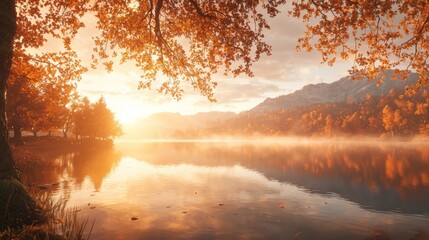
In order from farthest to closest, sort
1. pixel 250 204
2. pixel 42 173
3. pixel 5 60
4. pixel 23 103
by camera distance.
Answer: pixel 23 103 → pixel 42 173 → pixel 250 204 → pixel 5 60

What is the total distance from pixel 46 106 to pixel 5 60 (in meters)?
46.1

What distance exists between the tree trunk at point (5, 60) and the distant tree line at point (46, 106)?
943 cm

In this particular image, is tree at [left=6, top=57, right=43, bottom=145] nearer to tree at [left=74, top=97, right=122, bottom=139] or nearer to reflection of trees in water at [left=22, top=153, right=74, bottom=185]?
reflection of trees in water at [left=22, top=153, right=74, bottom=185]

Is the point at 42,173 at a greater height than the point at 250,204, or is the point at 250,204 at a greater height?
the point at 42,173

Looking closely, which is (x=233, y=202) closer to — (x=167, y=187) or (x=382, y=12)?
→ (x=167, y=187)

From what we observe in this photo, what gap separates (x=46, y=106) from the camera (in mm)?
51562

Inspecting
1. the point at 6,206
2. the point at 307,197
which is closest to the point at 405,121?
the point at 307,197

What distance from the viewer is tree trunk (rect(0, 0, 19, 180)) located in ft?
33.7

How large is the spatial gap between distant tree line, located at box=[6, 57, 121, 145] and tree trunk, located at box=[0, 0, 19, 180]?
9429 mm

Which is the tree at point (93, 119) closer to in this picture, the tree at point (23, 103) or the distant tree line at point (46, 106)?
the distant tree line at point (46, 106)

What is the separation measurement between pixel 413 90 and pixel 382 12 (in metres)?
5.25

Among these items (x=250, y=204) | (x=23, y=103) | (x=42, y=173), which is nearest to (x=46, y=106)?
(x=23, y=103)

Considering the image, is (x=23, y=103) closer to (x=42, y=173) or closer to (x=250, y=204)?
(x=42, y=173)

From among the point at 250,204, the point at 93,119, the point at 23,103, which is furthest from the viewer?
the point at 93,119
